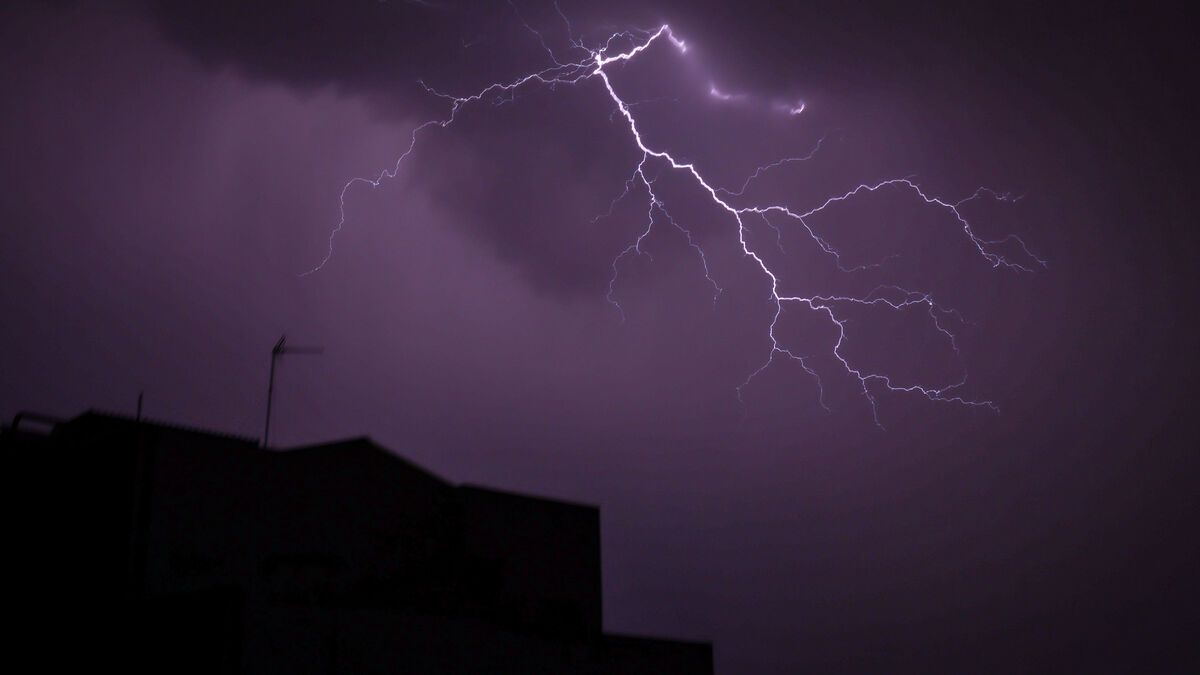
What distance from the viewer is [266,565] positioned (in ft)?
39.6

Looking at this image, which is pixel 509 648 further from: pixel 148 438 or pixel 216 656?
pixel 148 438

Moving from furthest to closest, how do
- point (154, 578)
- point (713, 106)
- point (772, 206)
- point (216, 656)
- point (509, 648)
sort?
point (713, 106) → point (772, 206) → point (509, 648) → point (154, 578) → point (216, 656)

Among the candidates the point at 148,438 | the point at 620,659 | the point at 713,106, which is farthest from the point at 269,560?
the point at 713,106

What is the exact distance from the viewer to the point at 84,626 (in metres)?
9.89

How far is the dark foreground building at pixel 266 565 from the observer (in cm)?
975

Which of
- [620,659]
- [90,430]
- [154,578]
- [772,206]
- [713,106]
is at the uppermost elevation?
[713,106]

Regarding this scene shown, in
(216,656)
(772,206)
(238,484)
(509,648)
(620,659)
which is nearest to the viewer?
(216,656)

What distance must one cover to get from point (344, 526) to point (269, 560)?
137cm

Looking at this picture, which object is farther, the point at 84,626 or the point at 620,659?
the point at 620,659

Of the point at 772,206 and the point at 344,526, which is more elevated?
the point at 772,206

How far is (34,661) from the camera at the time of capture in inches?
394

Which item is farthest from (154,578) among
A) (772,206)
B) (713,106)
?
(713,106)

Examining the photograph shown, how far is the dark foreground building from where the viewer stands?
975cm

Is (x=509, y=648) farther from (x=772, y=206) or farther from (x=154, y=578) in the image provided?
(x=772, y=206)
